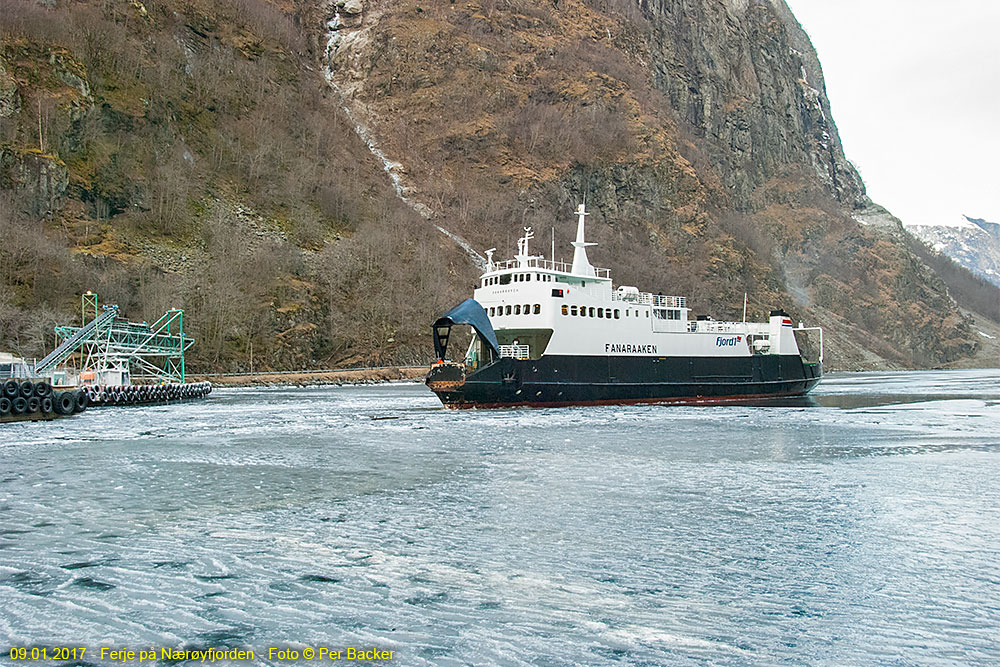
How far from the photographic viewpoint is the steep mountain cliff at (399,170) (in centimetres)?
6431

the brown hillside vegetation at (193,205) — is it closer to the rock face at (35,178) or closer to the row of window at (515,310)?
the rock face at (35,178)

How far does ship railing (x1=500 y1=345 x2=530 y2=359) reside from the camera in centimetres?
3644

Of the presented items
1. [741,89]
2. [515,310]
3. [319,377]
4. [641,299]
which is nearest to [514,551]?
[515,310]

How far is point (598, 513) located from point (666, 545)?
221cm

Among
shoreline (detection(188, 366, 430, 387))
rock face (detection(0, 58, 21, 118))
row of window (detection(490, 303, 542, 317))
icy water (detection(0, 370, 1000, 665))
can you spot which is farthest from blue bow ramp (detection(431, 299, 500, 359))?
rock face (detection(0, 58, 21, 118))

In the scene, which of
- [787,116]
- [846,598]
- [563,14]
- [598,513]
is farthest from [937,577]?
[787,116]

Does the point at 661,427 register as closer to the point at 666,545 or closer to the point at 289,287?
the point at 666,545

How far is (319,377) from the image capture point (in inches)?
2495

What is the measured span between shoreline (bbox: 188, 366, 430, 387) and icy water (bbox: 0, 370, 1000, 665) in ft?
127

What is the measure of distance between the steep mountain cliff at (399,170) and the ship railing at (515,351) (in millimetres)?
33619

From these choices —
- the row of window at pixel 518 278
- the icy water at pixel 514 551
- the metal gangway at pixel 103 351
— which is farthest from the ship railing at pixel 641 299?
the metal gangway at pixel 103 351

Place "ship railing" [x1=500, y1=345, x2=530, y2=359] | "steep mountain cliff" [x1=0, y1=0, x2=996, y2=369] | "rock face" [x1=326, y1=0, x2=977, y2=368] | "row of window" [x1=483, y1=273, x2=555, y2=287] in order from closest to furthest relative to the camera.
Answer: "ship railing" [x1=500, y1=345, x2=530, y2=359], "row of window" [x1=483, y1=273, x2=555, y2=287], "steep mountain cliff" [x1=0, y1=0, x2=996, y2=369], "rock face" [x1=326, y1=0, x2=977, y2=368]

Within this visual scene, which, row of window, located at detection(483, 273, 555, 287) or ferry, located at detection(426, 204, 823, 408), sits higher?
row of window, located at detection(483, 273, 555, 287)

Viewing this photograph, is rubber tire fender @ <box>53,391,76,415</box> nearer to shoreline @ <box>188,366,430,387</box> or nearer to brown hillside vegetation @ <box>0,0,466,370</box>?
brown hillside vegetation @ <box>0,0,466,370</box>
